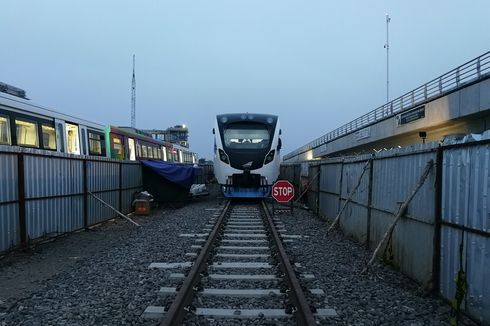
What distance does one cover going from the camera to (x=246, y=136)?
66.9 ft

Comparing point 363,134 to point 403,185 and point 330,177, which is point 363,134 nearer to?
point 330,177

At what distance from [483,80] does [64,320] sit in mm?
21799

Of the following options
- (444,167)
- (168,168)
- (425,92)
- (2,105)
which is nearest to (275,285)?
(444,167)

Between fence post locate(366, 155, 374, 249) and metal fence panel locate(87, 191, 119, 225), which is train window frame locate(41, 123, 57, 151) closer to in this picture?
metal fence panel locate(87, 191, 119, 225)

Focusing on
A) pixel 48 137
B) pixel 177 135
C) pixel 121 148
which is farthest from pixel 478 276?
pixel 177 135

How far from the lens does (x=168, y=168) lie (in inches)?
756

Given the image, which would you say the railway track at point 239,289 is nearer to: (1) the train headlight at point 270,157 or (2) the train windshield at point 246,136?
(1) the train headlight at point 270,157

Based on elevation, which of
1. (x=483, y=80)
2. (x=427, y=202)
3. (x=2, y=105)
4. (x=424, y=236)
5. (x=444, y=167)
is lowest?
(x=424, y=236)

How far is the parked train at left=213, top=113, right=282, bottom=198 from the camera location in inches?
778

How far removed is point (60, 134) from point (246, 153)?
7.77 metres

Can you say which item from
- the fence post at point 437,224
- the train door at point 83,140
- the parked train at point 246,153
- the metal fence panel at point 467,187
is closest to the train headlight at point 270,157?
the parked train at point 246,153

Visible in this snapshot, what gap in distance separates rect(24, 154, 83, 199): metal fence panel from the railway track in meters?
3.56

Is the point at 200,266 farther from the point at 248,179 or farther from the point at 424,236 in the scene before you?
the point at 248,179

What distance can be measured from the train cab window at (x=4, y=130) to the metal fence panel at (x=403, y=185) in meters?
9.07
